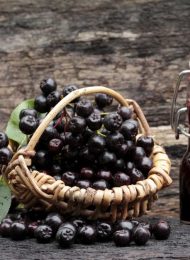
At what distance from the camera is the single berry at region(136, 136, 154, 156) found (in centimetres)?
163

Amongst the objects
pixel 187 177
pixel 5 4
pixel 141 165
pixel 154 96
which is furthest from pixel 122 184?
pixel 5 4

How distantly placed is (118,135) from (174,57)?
0.75 metres

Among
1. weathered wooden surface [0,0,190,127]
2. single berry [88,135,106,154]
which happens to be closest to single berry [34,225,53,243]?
single berry [88,135,106,154]

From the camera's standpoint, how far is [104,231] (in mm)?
1492

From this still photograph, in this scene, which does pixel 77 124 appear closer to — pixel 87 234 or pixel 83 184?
pixel 83 184

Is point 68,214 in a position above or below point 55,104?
below

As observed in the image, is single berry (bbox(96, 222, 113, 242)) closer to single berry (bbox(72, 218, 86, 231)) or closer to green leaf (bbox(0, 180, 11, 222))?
single berry (bbox(72, 218, 86, 231))

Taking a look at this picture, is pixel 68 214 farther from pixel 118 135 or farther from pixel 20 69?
pixel 20 69

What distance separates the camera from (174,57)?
2.22 metres

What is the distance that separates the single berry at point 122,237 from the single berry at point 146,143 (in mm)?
260

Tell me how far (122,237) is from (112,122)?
0.28m

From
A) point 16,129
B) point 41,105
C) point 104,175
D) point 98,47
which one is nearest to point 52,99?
point 41,105

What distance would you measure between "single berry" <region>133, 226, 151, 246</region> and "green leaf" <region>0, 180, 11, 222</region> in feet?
1.04

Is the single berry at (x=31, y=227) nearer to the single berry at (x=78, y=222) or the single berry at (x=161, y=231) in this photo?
the single berry at (x=78, y=222)
